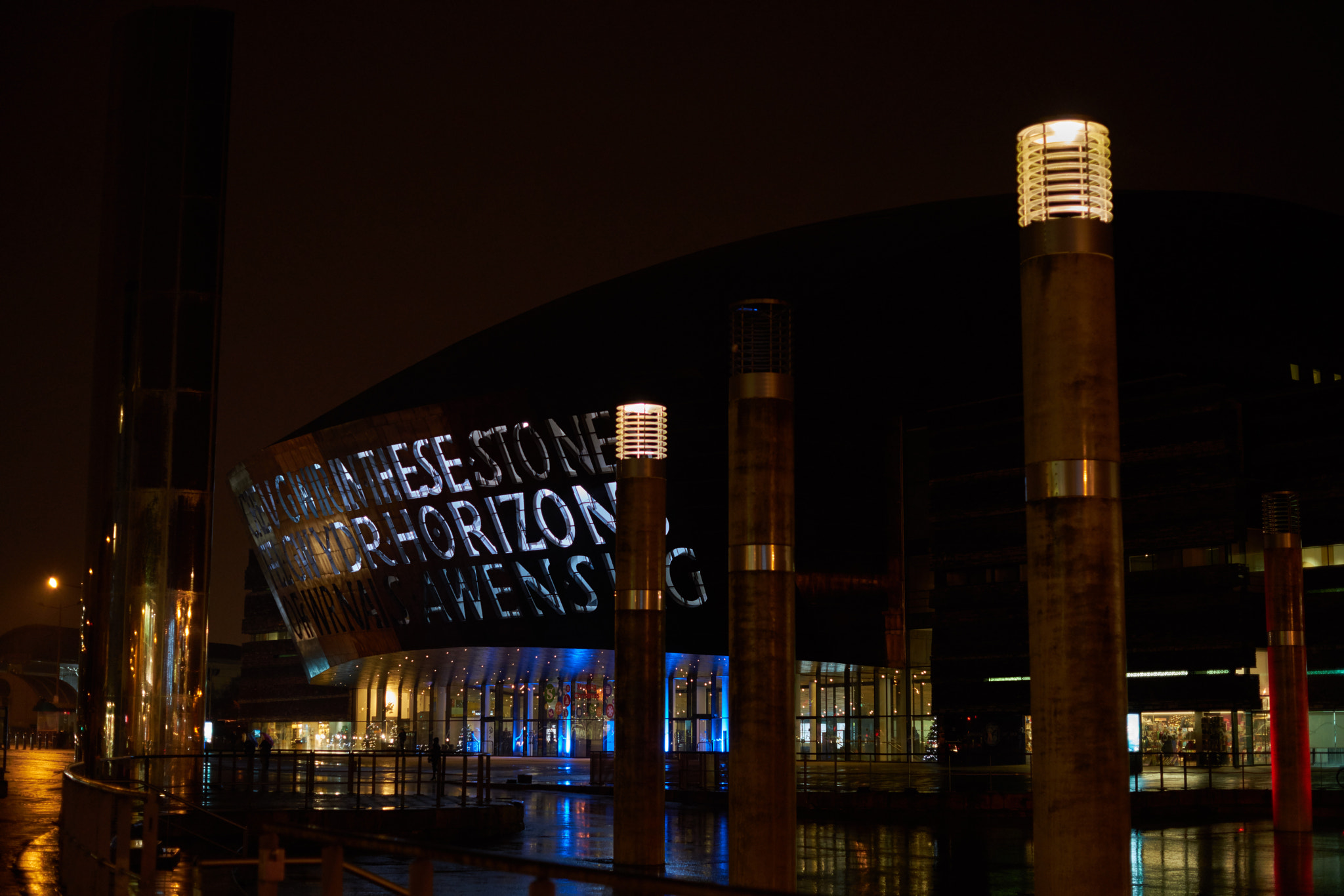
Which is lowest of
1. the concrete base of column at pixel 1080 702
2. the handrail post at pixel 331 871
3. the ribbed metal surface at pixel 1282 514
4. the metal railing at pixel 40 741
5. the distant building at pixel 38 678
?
the metal railing at pixel 40 741

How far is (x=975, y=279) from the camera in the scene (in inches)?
1778

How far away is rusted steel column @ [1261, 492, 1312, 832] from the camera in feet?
77.2

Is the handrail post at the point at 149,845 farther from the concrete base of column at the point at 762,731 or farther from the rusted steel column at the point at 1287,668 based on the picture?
the rusted steel column at the point at 1287,668

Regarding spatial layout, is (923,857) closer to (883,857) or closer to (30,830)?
(883,857)

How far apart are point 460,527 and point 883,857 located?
3379 cm

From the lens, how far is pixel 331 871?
7934 millimetres

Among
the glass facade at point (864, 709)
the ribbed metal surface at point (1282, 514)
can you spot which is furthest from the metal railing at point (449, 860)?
the glass facade at point (864, 709)

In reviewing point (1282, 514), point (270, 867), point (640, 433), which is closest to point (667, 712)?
point (1282, 514)

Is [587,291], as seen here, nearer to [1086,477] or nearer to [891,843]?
[891,843]

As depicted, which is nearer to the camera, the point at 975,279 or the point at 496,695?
the point at 975,279

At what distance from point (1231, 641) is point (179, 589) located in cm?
3153

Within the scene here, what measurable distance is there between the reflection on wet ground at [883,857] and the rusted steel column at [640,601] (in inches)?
50.5

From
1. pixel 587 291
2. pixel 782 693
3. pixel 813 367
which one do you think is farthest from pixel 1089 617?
pixel 587 291

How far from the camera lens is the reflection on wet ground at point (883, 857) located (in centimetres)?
1552
